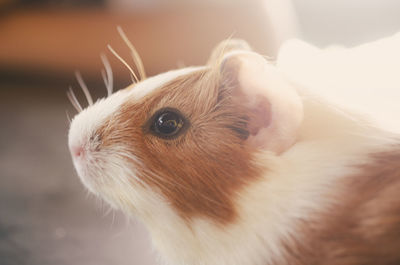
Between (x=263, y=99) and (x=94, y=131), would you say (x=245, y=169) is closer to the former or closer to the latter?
(x=263, y=99)

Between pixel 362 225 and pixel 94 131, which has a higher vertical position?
pixel 94 131

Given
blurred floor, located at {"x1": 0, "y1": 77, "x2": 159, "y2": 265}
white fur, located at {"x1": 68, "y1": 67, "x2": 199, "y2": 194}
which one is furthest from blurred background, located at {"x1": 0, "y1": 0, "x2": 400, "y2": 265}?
white fur, located at {"x1": 68, "y1": 67, "x2": 199, "y2": 194}

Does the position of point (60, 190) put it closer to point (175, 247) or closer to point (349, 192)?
point (175, 247)

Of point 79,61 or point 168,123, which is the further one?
point 79,61

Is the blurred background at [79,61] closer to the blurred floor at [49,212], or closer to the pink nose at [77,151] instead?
the blurred floor at [49,212]

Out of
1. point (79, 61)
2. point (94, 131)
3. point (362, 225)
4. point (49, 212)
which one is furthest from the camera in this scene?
point (79, 61)

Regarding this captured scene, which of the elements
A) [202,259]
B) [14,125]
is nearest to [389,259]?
[202,259]

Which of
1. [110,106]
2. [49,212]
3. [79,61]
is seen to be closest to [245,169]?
[110,106]

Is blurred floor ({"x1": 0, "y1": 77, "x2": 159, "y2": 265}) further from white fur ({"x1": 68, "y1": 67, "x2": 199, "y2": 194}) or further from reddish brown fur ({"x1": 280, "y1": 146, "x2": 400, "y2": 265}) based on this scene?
reddish brown fur ({"x1": 280, "y1": 146, "x2": 400, "y2": 265})
